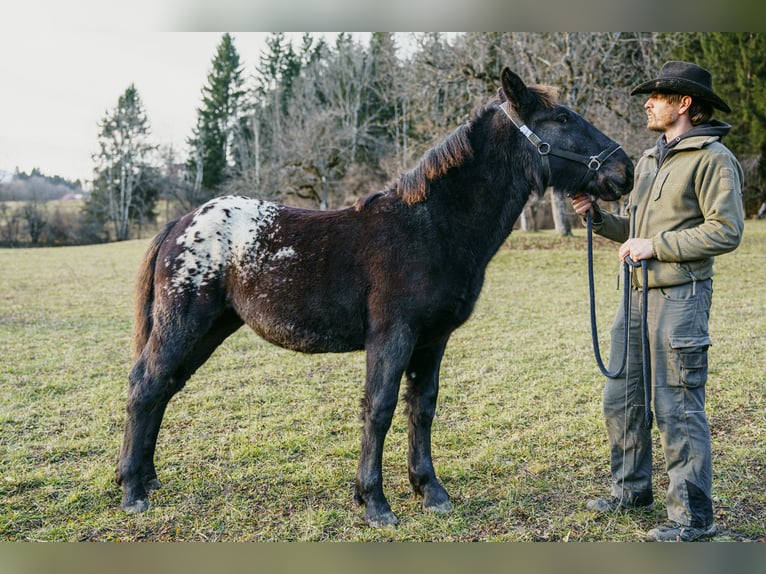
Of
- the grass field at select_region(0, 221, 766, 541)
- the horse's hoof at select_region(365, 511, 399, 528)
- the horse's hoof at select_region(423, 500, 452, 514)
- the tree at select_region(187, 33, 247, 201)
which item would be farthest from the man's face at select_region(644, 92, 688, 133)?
the tree at select_region(187, 33, 247, 201)

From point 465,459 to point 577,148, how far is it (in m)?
2.53

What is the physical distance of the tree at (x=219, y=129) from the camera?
124 ft

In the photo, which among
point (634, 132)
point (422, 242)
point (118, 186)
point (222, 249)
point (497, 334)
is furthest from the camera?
point (118, 186)

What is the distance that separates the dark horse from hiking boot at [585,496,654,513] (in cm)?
95

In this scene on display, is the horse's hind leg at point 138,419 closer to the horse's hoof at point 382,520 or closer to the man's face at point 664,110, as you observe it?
the horse's hoof at point 382,520

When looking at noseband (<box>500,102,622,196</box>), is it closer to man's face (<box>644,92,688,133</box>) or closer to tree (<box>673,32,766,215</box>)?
man's face (<box>644,92,688,133</box>)

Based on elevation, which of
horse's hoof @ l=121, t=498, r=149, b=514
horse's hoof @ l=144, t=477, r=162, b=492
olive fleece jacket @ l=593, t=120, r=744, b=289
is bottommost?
horse's hoof @ l=121, t=498, r=149, b=514

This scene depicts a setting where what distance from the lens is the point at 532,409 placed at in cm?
577

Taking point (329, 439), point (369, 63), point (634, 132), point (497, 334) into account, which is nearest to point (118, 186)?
point (369, 63)

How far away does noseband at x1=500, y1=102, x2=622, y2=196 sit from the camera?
139 inches

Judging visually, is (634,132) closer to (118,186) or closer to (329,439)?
(329,439)

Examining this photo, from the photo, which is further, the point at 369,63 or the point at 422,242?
the point at 369,63

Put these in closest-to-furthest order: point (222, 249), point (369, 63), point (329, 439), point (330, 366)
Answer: point (222, 249)
point (329, 439)
point (330, 366)
point (369, 63)

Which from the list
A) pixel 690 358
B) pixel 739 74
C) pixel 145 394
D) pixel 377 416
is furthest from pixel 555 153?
pixel 739 74
